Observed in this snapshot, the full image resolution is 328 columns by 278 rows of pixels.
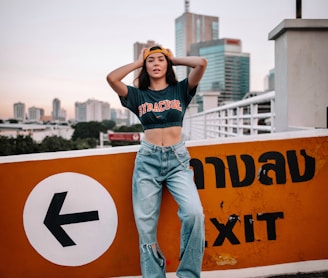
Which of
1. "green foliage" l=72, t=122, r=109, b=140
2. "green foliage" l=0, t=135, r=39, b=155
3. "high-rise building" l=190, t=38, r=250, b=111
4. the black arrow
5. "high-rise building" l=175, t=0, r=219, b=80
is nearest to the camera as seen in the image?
the black arrow

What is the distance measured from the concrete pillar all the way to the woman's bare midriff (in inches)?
73.8

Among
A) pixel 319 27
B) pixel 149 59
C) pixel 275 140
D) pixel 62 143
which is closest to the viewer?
pixel 149 59

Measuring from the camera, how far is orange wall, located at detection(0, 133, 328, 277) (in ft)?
8.21

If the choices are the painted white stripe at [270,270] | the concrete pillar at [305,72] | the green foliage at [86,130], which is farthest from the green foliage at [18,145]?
the painted white stripe at [270,270]

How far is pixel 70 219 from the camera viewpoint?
A: 2.53m

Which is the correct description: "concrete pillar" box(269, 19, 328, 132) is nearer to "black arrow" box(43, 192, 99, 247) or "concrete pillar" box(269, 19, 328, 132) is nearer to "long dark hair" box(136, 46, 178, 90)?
"long dark hair" box(136, 46, 178, 90)

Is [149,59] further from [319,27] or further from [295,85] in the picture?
[319,27]

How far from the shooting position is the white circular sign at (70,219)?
250cm

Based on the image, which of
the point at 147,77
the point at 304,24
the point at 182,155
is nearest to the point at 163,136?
the point at 182,155

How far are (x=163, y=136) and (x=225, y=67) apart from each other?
149446mm

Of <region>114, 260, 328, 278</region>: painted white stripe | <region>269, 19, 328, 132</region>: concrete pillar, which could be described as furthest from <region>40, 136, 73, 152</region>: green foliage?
<region>114, 260, 328, 278</region>: painted white stripe

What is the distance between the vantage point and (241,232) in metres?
2.59

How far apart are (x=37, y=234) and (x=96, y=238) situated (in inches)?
18.7

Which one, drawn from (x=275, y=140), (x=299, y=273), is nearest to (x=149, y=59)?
(x=275, y=140)
